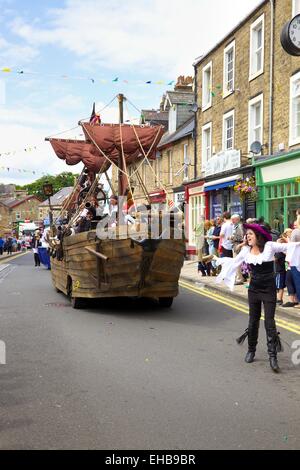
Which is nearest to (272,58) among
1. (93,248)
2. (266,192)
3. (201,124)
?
(266,192)

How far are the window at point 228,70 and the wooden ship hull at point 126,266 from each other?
13.8 m

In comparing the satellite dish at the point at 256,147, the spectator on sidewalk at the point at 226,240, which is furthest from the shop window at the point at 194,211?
the spectator on sidewalk at the point at 226,240

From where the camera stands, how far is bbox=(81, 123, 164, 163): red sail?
1130 cm

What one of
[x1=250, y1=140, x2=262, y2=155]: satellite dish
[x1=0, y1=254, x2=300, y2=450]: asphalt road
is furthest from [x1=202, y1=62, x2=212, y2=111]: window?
[x1=0, y1=254, x2=300, y2=450]: asphalt road

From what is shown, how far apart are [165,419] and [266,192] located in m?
14.3

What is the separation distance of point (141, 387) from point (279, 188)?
42.0 ft

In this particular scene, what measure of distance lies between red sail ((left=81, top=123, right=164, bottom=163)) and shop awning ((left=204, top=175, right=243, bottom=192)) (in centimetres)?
803

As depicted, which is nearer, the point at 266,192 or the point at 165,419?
the point at 165,419

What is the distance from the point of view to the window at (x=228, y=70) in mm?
21375

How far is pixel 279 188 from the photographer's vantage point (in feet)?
55.4

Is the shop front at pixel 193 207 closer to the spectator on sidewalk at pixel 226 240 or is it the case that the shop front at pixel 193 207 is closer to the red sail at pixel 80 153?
the spectator on sidewalk at pixel 226 240

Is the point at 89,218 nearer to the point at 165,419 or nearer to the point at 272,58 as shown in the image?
the point at 165,419

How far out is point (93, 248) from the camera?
30.2ft

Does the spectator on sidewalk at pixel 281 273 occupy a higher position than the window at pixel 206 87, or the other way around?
the window at pixel 206 87
